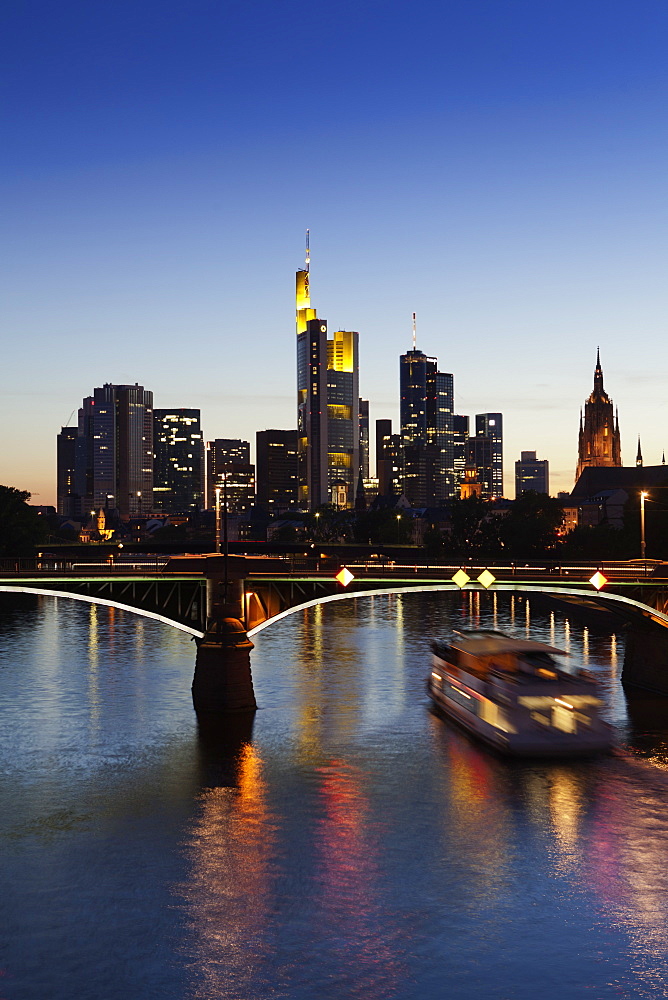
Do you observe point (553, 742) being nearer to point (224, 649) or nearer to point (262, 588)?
point (224, 649)

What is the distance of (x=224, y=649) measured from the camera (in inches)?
2603

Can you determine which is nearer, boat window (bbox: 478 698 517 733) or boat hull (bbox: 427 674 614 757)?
boat hull (bbox: 427 674 614 757)

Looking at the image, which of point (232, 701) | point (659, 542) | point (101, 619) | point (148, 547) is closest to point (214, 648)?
point (232, 701)

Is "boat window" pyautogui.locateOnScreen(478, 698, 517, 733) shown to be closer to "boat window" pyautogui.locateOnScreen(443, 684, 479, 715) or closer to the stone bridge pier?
"boat window" pyautogui.locateOnScreen(443, 684, 479, 715)

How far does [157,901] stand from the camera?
35.3 meters

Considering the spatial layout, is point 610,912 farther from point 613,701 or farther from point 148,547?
point 148,547

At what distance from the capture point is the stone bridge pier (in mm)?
64562

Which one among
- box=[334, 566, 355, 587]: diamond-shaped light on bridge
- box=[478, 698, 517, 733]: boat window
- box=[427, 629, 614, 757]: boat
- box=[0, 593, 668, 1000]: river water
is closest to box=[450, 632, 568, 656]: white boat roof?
box=[427, 629, 614, 757]: boat

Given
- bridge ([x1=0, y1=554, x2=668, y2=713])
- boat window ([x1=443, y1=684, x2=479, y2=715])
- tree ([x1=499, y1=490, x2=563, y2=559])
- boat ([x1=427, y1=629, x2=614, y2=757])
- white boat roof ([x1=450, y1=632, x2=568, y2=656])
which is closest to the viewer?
boat ([x1=427, y1=629, x2=614, y2=757])

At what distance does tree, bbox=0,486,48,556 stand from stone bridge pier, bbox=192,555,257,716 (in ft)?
284

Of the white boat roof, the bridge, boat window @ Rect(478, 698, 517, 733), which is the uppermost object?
the bridge

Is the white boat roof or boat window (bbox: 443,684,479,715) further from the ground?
the white boat roof

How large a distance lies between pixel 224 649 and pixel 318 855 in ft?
90.6

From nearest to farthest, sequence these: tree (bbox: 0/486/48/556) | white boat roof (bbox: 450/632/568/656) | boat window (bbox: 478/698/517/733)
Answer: boat window (bbox: 478/698/517/733)
white boat roof (bbox: 450/632/568/656)
tree (bbox: 0/486/48/556)
